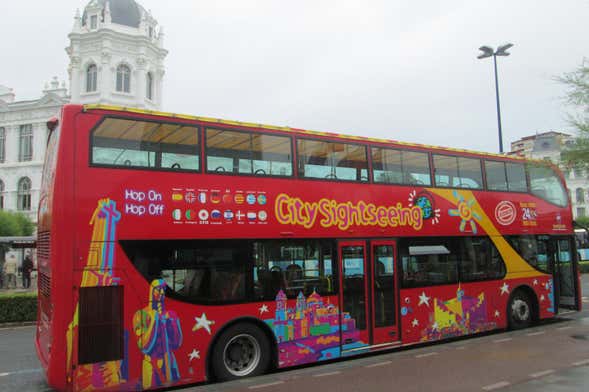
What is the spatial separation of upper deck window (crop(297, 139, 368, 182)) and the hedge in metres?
10.7

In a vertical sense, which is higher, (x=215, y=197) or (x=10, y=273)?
(x=215, y=197)

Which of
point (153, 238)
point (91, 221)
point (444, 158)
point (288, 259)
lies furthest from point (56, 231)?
point (444, 158)

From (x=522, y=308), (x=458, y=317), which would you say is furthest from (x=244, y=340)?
(x=522, y=308)

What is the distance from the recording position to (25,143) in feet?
184

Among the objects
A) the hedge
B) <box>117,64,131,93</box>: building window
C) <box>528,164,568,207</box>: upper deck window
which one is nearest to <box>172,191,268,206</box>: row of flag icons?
<box>528,164,568,207</box>: upper deck window

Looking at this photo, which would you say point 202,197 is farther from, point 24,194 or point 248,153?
point 24,194

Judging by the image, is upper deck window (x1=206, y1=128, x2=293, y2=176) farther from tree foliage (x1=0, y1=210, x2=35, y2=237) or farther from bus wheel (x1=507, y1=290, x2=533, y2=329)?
tree foliage (x1=0, y1=210, x2=35, y2=237)

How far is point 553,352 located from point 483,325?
80.9 inches

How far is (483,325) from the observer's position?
11305mm

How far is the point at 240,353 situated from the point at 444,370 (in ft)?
11.0

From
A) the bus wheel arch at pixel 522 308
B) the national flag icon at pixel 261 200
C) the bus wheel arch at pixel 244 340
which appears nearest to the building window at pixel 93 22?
the national flag icon at pixel 261 200

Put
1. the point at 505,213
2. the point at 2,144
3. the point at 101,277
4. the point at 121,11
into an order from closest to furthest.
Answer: the point at 101,277 < the point at 505,213 < the point at 121,11 < the point at 2,144

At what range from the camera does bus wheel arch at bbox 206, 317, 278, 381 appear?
7.70 meters

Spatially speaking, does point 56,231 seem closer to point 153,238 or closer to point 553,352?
point 153,238
